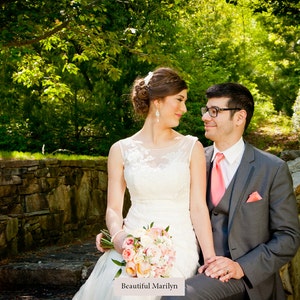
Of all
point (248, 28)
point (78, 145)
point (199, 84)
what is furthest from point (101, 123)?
point (248, 28)

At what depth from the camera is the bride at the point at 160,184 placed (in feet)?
10.3

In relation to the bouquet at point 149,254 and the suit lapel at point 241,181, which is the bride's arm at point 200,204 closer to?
the suit lapel at point 241,181

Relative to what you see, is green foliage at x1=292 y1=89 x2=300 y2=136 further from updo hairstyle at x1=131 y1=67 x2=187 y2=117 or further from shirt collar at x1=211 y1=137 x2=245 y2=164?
updo hairstyle at x1=131 y1=67 x2=187 y2=117

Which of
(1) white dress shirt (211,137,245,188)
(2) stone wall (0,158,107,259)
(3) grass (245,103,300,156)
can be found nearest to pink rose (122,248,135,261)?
(1) white dress shirt (211,137,245,188)

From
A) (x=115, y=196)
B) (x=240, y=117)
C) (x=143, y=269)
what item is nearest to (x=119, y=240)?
(x=115, y=196)

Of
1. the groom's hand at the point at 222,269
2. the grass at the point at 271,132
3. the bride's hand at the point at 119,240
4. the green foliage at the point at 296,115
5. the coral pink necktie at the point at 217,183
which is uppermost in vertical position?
the coral pink necktie at the point at 217,183

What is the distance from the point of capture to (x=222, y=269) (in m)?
2.92

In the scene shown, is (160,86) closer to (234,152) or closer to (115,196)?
(234,152)

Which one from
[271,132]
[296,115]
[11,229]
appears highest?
[296,115]

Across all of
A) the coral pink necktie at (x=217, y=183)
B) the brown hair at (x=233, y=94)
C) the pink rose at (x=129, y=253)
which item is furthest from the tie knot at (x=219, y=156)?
the pink rose at (x=129, y=253)

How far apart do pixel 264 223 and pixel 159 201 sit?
1.94 ft

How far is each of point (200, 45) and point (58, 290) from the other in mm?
11217

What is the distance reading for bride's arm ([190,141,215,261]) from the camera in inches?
123

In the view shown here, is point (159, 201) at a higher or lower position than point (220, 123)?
lower
